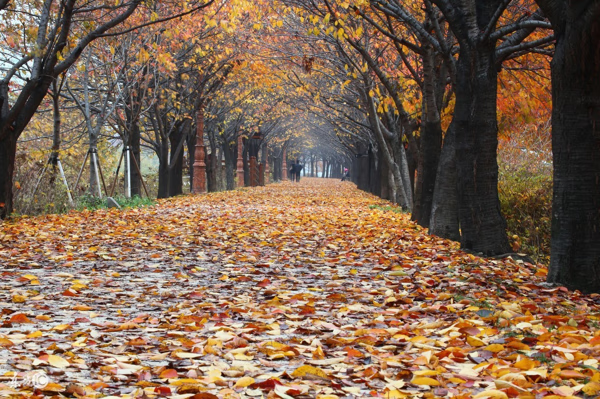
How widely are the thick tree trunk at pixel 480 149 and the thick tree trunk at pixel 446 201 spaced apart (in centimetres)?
192

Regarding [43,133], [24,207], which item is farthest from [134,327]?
[43,133]

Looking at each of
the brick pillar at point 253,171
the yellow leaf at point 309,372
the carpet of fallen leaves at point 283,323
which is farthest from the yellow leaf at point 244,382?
the brick pillar at point 253,171

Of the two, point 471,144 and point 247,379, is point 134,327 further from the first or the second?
point 471,144

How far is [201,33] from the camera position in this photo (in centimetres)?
2133

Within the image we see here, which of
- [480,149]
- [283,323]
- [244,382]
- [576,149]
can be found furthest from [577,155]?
[244,382]

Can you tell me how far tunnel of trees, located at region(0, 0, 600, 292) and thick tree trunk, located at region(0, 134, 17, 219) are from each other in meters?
0.03

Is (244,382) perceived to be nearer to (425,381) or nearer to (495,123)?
(425,381)

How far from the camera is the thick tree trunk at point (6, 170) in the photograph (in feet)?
40.1

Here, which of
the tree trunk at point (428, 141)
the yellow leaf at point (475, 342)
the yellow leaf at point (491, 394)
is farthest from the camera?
the tree trunk at point (428, 141)

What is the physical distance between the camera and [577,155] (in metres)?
6.32

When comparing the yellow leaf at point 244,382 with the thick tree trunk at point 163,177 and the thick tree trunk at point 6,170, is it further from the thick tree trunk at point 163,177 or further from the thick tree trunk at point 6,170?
the thick tree trunk at point 163,177

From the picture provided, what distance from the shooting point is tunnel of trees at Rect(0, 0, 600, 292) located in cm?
634

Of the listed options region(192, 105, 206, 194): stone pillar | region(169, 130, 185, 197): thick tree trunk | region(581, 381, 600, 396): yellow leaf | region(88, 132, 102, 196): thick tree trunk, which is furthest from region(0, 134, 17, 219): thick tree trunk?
region(169, 130, 185, 197): thick tree trunk

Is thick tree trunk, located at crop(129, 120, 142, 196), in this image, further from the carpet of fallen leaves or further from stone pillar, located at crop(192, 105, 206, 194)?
the carpet of fallen leaves
